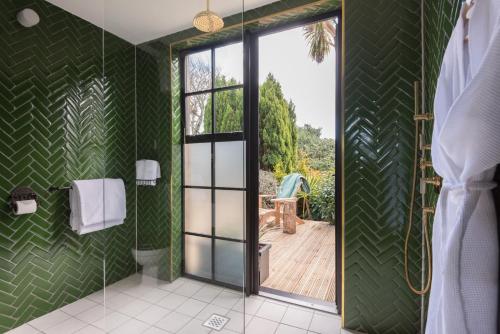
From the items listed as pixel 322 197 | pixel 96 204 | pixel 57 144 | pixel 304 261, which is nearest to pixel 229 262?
pixel 96 204

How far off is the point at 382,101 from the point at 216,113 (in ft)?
4.42

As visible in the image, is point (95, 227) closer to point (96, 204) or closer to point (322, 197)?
point (96, 204)

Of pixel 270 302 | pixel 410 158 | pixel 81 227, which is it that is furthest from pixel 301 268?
pixel 81 227

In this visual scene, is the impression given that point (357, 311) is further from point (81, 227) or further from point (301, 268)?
point (81, 227)

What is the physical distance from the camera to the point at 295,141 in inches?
219

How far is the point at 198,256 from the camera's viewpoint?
211 cm

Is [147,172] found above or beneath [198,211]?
above

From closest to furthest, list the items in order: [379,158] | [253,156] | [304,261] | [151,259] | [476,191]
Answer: [476,191]
[379,158]
[151,259]
[253,156]
[304,261]

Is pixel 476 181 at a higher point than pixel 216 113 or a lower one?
lower

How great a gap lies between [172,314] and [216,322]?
1.14 feet

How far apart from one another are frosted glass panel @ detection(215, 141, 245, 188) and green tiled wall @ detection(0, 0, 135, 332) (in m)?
0.84

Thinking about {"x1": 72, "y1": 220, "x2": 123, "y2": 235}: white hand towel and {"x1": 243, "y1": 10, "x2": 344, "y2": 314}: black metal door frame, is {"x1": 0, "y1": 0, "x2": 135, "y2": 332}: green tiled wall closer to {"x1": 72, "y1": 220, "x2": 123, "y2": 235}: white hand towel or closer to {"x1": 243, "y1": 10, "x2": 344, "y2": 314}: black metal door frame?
{"x1": 72, "y1": 220, "x2": 123, "y2": 235}: white hand towel

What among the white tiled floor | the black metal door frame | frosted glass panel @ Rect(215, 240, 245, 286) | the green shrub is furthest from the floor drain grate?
the green shrub

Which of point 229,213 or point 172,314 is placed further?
point 229,213
